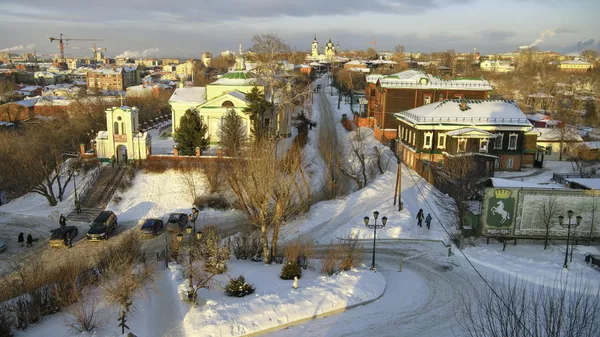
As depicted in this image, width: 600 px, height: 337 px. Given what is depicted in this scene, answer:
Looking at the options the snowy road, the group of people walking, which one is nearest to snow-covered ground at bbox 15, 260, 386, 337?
the snowy road

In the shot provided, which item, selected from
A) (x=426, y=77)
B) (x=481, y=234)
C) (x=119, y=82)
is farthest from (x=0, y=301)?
(x=119, y=82)

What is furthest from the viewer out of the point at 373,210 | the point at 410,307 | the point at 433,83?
the point at 433,83

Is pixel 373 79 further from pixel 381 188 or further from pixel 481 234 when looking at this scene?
pixel 481 234

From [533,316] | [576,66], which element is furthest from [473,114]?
[576,66]

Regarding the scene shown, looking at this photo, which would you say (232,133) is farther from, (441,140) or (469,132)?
(469,132)

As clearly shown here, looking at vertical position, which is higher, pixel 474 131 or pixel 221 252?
pixel 474 131

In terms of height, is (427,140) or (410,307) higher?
(427,140)

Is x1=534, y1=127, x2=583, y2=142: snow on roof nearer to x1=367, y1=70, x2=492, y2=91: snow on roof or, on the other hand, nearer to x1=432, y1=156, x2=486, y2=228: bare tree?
x1=367, y1=70, x2=492, y2=91: snow on roof
